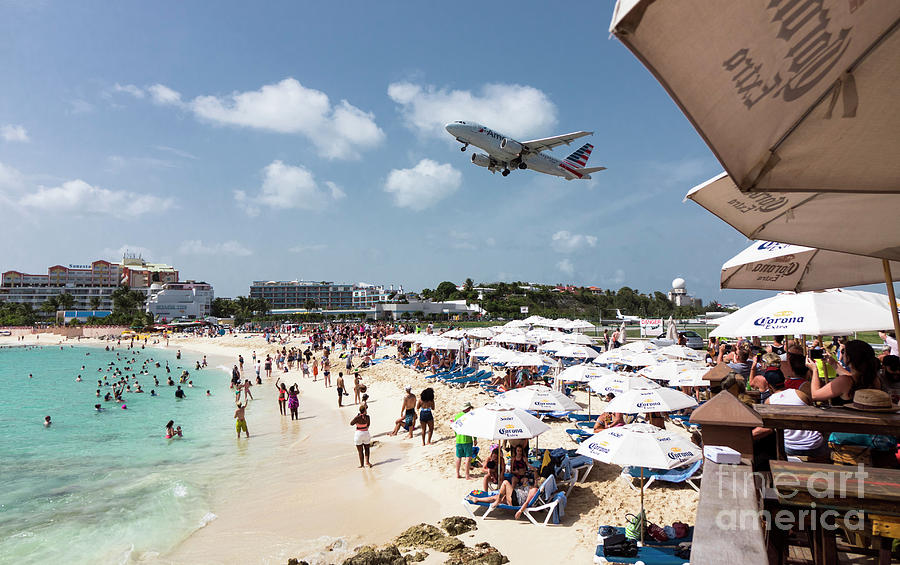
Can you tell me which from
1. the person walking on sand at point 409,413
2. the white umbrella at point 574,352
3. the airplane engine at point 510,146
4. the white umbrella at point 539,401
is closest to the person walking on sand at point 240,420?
the person walking on sand at point 409,413

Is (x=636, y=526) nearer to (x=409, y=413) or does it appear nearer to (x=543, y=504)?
(x=543, y=504)

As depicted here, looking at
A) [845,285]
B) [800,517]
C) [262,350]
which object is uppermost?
[845,285]

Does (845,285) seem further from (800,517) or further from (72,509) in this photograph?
(72,509)

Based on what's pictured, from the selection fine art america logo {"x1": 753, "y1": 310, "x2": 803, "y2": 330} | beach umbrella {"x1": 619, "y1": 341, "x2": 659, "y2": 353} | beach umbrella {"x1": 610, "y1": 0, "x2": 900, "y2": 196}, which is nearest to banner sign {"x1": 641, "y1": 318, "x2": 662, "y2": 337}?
beach umbrella {"x1": 619, "y1": 341, "x2": 659, "y2": 353}

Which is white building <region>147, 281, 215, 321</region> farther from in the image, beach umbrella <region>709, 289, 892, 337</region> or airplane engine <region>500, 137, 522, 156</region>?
beach umbrella <region>709, 289, 892, 337</region>

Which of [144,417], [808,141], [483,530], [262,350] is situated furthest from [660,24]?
[262,350]

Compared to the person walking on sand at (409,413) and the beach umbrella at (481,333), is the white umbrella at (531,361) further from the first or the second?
the beach umbrella at (481,333)

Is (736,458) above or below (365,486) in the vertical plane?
above

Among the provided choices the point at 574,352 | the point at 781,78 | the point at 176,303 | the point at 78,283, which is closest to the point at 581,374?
the point at 574,352
